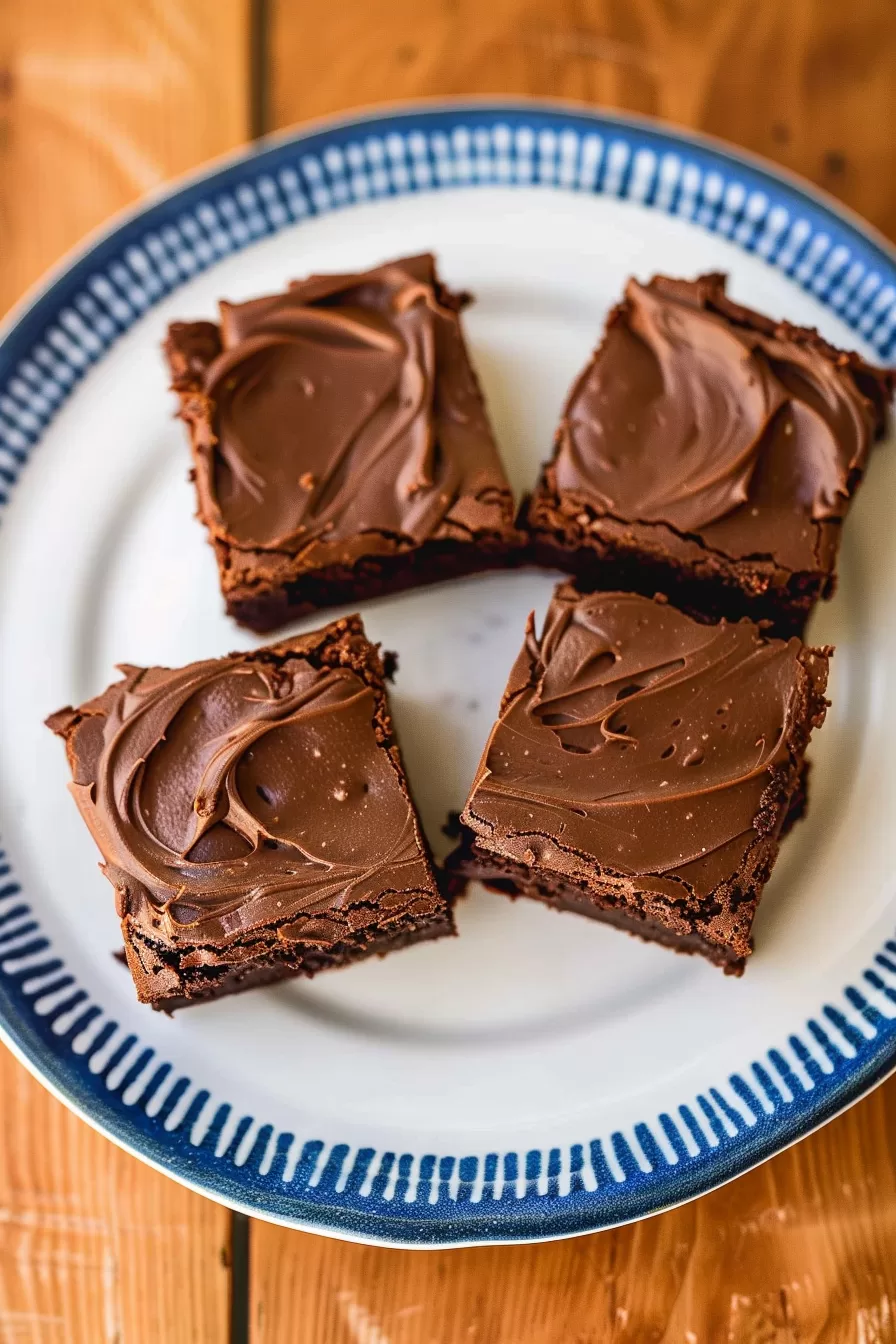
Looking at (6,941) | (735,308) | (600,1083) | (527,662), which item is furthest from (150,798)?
(735,308)

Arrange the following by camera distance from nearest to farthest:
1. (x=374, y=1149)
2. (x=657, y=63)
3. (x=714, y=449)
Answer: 1. (x=374, y=1149)
2. (x=714, y=449)
3. (x=657, y=63)

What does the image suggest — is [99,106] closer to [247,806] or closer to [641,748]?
[247,806]

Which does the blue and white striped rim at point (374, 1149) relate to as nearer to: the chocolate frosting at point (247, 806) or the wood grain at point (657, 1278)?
the wood grain at point (657, 1278)

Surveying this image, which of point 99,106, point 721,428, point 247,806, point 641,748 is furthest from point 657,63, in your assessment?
point 247,806

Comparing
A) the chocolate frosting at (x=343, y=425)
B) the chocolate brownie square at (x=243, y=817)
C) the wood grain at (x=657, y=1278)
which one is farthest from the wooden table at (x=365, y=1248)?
the chocolate frosting at (x=343, y=425)

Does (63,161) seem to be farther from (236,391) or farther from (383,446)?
(383,446)

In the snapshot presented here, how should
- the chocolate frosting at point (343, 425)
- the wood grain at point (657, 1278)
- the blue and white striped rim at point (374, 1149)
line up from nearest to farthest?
the blue and white striped rim at point (374, 1149) < the wood grain at point (657, 1278) < the chocolate frosting at point (343, 425)

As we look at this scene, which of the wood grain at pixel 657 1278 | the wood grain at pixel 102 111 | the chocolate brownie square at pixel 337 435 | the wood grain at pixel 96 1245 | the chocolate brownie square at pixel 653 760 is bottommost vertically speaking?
the wood grain at pixel 96 1245
